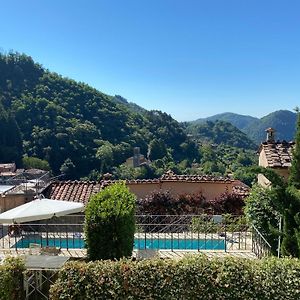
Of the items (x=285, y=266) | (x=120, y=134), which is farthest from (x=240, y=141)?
(x=285, y=266)

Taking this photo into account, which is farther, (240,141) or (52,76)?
(240,141)

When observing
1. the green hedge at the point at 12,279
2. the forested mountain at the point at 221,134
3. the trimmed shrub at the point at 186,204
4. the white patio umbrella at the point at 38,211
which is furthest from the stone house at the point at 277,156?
the forested mountain at the point at 221,134

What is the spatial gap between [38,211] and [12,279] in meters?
3.96

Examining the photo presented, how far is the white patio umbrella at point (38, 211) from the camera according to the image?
11.4m

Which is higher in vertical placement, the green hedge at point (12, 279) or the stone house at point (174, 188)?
the stone house at point (174, 188)

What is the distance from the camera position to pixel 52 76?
3757 inches

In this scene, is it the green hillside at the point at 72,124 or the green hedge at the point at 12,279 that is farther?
the green hillside at the point at 72,124

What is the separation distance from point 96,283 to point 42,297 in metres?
1.76

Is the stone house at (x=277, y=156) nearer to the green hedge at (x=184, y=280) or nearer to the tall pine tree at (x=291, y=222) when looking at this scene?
the tall pine tree at (x=291, y=222)

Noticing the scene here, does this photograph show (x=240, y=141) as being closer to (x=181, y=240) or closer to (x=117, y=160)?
(x=117, y=160)

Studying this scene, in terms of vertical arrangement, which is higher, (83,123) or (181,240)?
(83,123)

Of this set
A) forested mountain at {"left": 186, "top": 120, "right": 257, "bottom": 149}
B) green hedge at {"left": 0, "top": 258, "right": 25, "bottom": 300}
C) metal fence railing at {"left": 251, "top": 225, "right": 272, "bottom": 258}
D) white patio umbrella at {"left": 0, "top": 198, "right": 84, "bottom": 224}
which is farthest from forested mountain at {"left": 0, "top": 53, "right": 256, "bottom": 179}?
green hedge at {"left": 0, "top": 258, "right": 25, "bottom": 300}

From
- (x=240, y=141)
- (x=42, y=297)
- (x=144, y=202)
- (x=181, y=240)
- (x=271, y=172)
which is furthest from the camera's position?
(x=240, y=141)

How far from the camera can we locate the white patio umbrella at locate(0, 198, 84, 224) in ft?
37.3
